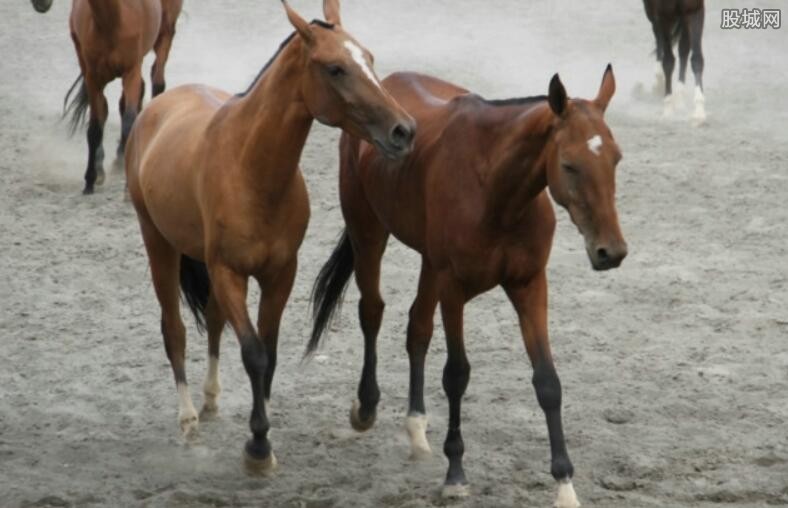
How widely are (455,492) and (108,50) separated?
5246mm

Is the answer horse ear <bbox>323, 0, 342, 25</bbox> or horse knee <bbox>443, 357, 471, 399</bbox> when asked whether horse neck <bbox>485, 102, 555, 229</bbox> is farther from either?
horse ear <bbox>323, 0, 342, 25</bbox>

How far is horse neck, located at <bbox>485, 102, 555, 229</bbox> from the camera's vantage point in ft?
17.7

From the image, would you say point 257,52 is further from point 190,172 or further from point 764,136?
point 190,172

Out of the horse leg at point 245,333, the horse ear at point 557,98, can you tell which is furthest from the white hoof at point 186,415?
the horse ear at point 557,98

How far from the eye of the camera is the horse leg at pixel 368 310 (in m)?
6.55

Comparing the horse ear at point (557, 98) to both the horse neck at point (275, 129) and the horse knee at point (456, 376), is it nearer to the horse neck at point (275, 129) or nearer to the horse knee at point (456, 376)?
the horse neck at point (275, 129)

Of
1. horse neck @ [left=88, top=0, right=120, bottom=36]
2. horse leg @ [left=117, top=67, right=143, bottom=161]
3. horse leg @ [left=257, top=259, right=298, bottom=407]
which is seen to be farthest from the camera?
horse leg @ [left=117, top=67, right=143, bottom=161]

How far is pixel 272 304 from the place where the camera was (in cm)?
609

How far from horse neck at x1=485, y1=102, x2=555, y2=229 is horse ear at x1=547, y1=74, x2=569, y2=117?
126 millimetres

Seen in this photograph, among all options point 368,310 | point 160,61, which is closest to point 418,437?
point 368,310

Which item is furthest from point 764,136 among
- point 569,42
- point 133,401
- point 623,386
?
point 133,401

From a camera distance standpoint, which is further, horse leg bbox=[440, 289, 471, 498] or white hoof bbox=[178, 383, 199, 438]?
white hoof bbox=[178, 383, 199, 438]

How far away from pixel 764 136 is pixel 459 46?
387 cm

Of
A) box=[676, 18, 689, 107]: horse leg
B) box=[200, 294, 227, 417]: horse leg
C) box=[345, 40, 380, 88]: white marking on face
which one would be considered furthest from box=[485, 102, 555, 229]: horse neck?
box=[676, 18, 689, 107]: horse leg
